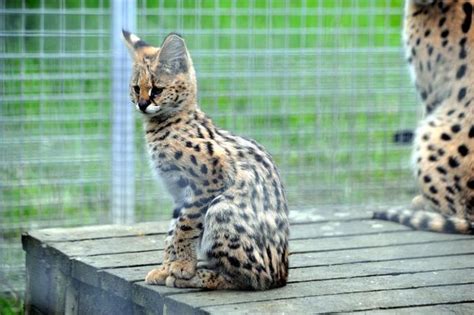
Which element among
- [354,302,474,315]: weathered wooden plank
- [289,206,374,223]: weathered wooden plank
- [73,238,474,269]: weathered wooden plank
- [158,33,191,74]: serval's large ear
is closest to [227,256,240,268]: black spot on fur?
[354,302,474,315]: weathered wooden plank

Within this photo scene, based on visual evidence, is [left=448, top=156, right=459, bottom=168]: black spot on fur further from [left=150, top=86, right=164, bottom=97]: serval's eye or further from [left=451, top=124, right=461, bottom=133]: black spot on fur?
[left=150, top=86, right=164, bottom=97]: serval's eye

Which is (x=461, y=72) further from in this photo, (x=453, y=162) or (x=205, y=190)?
(x=205, y=190)

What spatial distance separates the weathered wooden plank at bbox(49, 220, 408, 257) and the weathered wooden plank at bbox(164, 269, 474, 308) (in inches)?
28.7

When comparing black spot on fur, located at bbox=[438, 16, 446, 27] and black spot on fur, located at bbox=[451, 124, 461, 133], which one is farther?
black spot on fur, located at bbox=[438, 16, 446, 27]

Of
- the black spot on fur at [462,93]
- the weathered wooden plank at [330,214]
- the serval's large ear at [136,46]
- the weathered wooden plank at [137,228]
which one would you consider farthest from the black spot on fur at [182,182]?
the black spot on fur at [462,93]

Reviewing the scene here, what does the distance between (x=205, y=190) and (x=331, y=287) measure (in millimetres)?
609

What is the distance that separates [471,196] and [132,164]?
182cm

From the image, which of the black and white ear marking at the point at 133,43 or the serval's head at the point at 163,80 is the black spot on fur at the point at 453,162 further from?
the black and white ear marking at the point at 133,43

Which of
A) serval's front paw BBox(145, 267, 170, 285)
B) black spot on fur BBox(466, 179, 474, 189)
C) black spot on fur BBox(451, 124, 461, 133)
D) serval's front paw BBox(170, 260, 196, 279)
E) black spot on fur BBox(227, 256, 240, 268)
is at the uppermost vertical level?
black spot on fur BBox(451, 124, 461, 133)

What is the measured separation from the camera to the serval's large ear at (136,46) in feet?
15.3

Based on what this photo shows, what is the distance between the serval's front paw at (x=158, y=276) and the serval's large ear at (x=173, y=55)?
0.74m

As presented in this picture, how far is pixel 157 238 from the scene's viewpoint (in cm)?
544

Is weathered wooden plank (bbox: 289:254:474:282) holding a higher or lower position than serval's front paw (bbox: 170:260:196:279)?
lower

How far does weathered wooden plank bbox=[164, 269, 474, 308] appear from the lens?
431 cm
